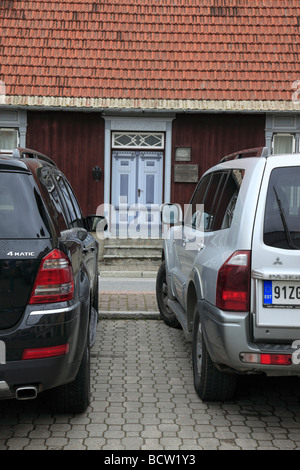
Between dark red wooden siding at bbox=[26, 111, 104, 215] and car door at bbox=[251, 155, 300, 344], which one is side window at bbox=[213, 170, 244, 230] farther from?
dark red wooden siding at bbox=[26, 111, 104, 215]

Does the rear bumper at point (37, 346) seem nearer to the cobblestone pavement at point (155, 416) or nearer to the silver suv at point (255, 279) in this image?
the cobblestone pavement at point (155, 416)

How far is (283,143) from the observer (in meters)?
15.2

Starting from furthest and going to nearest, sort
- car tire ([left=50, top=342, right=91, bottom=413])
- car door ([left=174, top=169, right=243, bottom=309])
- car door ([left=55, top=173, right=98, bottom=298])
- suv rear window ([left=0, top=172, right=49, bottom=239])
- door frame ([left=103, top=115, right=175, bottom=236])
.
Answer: door frame ([left=103, top=115, right=175, bottom=236]) < car door ([left=55, top=173, right=98, bottom=298]) < car door ([left=174, top=169, right=243, bottom=309]) < car tire ([left=50, top=342, right=91, bottom=413]) < suv rear window ([left=0, top=172, right=49, bottom=239])

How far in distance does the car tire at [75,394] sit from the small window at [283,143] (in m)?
11.6

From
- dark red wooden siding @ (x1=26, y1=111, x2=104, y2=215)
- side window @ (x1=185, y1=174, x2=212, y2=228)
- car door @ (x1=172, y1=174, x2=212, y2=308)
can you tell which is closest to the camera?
car door @ (x1=172, y1=174, x2=212, y2=308)

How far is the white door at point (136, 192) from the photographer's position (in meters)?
15.1

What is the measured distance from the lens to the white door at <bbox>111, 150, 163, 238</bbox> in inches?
595

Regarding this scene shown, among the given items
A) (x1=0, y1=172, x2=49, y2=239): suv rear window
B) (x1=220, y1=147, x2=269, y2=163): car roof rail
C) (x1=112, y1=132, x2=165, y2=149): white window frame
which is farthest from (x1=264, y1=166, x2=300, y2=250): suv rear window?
(x1=112, y1=132, x2=165, y2=149): white window frame

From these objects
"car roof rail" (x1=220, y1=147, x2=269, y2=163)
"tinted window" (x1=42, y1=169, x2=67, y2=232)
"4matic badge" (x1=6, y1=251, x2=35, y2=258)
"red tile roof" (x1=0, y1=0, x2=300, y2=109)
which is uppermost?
"red tile roof" (x1=0, y1=0, x2=300, y2=109)

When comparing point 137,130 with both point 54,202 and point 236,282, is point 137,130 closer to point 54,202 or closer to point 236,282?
point 54,202

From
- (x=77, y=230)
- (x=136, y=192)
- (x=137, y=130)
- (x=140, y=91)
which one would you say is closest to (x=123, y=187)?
(x=136, y=192)

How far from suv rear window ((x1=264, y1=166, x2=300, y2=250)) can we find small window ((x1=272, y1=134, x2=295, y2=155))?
11.2 m

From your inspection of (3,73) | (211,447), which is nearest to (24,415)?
(211,447)
